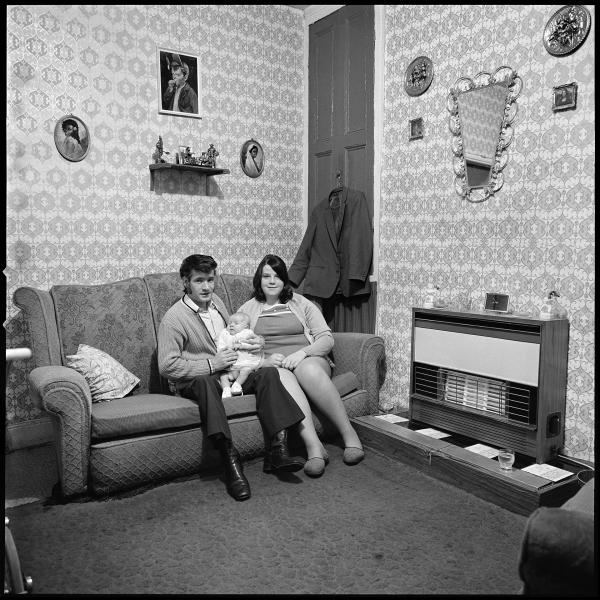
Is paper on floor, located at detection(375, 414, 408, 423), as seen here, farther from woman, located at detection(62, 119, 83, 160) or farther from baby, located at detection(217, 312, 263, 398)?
woman, located at detection(62, 119, 83, 160)

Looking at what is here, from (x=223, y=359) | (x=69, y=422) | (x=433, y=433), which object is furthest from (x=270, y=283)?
(x=69, y=422)

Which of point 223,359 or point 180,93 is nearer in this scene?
point 223,359

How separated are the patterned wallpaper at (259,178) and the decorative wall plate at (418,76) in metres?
0.05

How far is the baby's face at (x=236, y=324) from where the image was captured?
10.6 ft

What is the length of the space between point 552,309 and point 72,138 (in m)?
3.01

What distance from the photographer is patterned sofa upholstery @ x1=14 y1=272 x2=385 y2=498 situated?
2.54 metres

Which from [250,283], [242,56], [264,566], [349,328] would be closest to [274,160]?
[242,56]

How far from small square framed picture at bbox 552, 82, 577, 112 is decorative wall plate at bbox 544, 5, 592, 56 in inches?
Answer: 6.6

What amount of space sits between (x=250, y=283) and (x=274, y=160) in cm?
118

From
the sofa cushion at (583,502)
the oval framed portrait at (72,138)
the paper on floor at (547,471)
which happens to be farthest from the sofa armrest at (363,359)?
the oval framed portrait at (72,138)

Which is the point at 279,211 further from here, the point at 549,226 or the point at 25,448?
the point at 25,448

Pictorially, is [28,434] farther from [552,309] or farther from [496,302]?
[552,309]

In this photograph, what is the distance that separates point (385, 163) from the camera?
3.96 m

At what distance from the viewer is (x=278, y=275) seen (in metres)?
3.46
